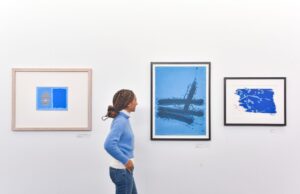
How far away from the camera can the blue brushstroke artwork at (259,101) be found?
2.51 metres

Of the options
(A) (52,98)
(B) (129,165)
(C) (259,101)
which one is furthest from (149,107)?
(C) (259,101)

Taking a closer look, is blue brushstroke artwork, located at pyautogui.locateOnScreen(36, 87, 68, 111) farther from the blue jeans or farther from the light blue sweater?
the blue jeans

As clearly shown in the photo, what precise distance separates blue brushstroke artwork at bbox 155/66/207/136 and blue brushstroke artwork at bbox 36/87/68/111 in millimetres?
899

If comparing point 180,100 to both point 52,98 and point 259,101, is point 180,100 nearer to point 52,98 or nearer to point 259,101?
point 259,101

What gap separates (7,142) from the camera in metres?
2.53

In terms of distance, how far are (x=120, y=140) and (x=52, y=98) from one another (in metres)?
0.87

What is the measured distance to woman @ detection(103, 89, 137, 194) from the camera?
6.76 ft

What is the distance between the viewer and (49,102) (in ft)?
8.23

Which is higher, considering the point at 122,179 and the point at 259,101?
the point at 259,101

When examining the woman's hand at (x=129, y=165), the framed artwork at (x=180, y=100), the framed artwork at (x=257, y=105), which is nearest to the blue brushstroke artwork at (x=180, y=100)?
the framed artwork at (x=180, y=100)

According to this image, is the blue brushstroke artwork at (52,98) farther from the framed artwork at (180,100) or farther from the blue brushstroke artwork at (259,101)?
the blue brushstroke artwork at (259,101)

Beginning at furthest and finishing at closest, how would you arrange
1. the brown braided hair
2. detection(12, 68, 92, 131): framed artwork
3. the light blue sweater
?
detection(12, 68, 92, 131): framed artwork → the brown braided hair → the light blue sweater

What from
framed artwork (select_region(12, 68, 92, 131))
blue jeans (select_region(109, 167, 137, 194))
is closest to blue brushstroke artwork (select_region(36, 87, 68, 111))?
framed artwork (select_region(12, 68, 92, 131))

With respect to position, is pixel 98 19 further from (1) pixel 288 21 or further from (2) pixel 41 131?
(1) pixel 288 21
